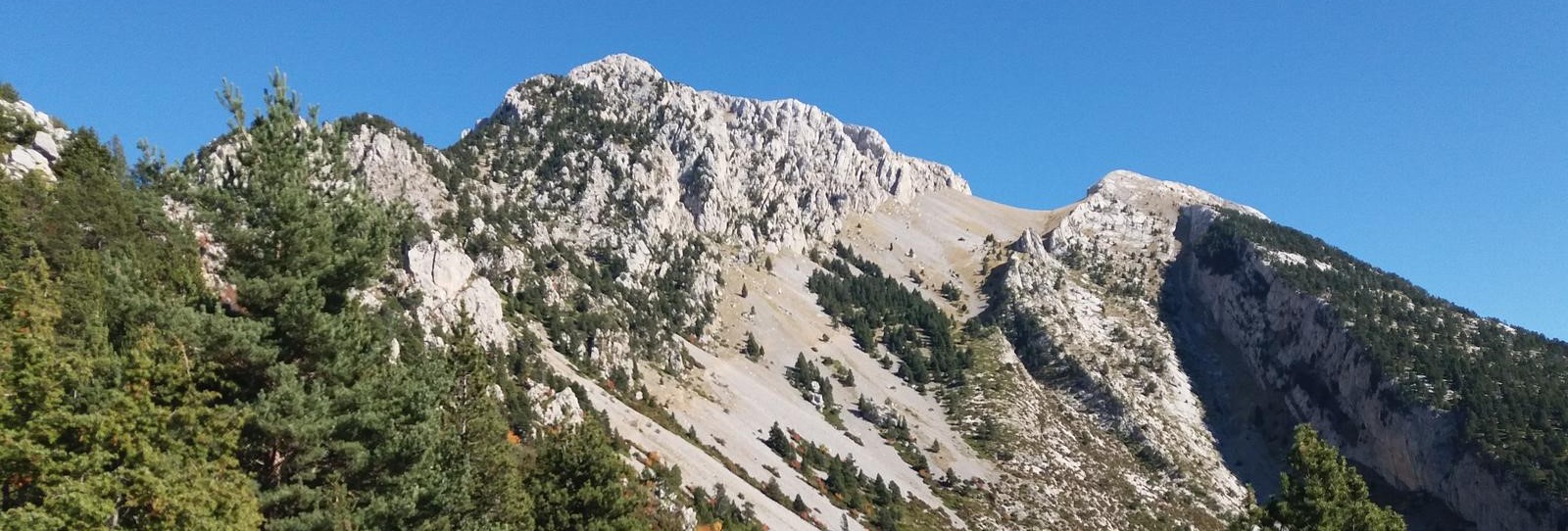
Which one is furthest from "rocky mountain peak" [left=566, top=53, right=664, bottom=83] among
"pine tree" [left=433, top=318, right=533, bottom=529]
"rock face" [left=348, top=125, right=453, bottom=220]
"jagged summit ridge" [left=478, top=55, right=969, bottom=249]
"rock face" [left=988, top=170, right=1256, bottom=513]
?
"pine tree" [left=433, top=318, right=533, bottom=529]

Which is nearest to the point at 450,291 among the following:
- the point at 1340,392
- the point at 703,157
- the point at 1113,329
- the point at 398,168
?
the point at 398,168

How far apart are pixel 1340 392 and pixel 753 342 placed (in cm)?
9307

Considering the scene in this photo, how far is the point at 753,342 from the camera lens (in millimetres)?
108750

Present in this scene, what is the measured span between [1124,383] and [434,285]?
4063 inches

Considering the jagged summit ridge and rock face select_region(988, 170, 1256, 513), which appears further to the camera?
the jagged summit ridge

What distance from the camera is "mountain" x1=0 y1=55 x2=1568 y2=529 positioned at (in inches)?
711

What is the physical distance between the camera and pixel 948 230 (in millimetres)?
183875

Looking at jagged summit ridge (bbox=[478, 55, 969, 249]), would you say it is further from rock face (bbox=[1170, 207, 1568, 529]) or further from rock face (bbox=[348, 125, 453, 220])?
rock face (bbox=[1170, 207, 1568, 529])

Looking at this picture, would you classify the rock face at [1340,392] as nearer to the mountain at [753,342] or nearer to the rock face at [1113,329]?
the mountain at [753,342]

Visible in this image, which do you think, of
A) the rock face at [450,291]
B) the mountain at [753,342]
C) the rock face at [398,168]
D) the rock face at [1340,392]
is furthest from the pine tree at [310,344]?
the rock face at [1340,392]

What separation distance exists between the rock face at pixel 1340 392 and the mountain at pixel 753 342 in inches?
18.3

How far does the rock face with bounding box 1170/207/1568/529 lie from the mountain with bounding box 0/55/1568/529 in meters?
0.46

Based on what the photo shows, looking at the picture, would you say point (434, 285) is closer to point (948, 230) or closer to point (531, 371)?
point (531, 371)

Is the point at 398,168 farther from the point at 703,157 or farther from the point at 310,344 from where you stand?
the point at 310,344
